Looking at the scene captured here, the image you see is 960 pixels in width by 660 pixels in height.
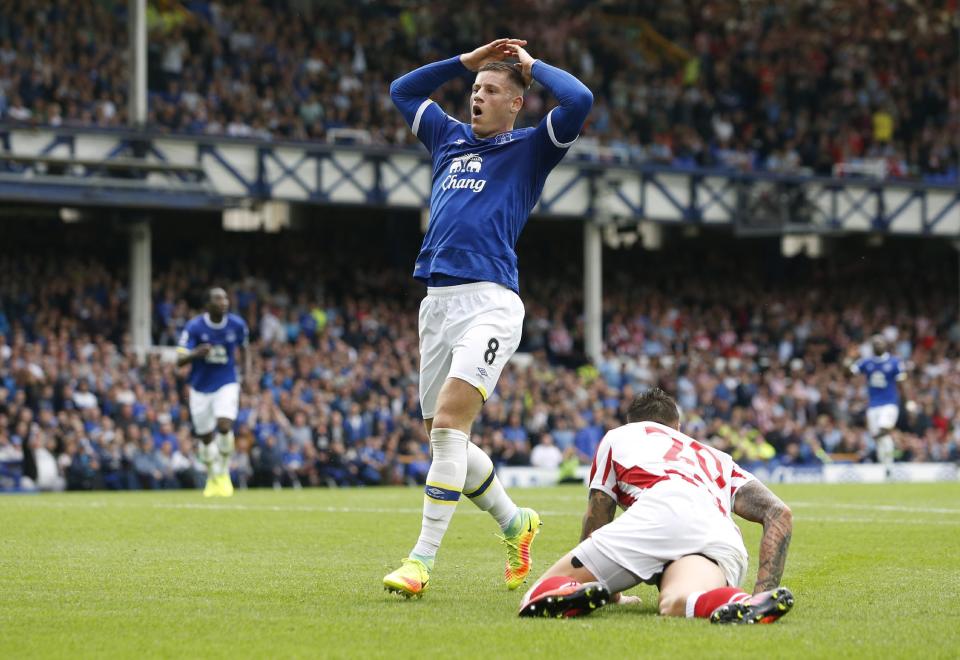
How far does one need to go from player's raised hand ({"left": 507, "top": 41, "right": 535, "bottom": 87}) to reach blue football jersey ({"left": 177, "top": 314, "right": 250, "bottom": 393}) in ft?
35.1

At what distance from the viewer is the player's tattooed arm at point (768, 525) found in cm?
691

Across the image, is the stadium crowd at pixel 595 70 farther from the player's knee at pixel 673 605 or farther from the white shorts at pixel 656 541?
the player's knee at pixel 673 605

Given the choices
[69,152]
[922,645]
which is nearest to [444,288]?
[922,645]

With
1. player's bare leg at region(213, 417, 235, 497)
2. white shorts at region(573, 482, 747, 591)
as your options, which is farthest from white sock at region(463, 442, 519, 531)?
player's bare leg at region(213, 417, 235, 497)

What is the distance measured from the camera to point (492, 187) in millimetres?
8031

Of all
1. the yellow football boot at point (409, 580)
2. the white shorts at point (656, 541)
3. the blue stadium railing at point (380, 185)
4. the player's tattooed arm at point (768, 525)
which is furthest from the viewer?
the blue stadium railing at point (380, 185)

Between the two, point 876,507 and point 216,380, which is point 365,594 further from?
point 216,380

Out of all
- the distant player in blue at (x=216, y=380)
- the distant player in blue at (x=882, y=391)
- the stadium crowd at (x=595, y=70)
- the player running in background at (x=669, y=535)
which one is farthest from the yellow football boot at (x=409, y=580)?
the stadium crowd at (x=595, y=70)

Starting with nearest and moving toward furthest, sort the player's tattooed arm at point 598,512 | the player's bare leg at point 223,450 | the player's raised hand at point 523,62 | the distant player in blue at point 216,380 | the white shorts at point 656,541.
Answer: the white shorts at point 656,541, the player's tattooed arm at point 598,512, the player's raised hand at point 523,62, the distant player in blue at point 216,380, the player's bare leg at point 223,450

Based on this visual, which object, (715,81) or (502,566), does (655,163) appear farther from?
(502,566)

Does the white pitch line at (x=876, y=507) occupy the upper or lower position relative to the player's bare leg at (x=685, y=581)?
lower

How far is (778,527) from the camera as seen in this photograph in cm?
702

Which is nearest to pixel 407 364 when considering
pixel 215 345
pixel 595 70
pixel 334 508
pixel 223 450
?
pixel 223 450

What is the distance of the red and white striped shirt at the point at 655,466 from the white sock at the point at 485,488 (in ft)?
3.48
